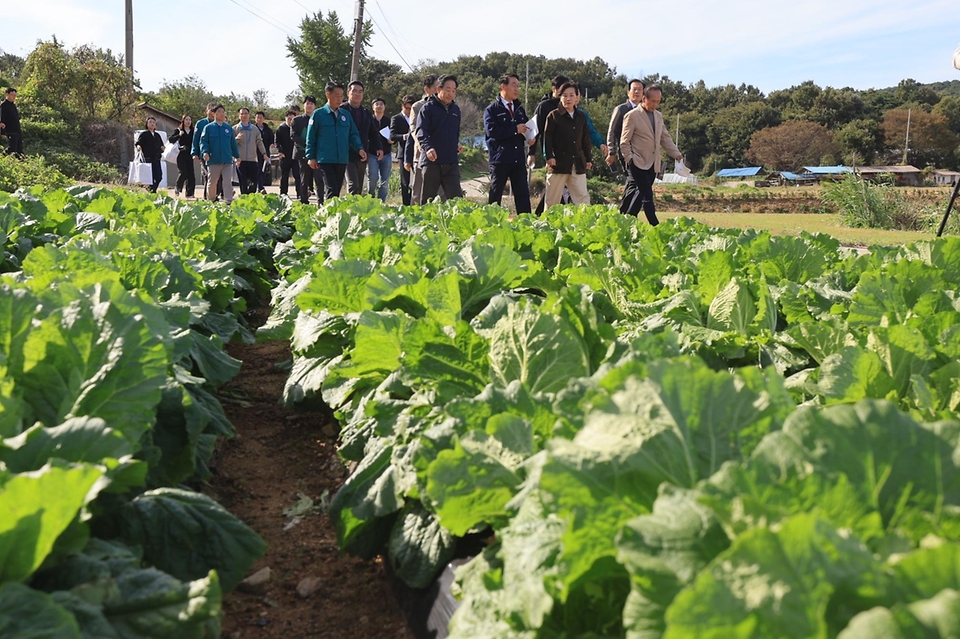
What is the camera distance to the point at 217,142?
14.4m

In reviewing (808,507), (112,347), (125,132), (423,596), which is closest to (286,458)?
(423,596)

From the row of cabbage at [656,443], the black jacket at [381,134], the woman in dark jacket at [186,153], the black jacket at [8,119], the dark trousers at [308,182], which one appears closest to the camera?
the row of cabbage at [656,443]

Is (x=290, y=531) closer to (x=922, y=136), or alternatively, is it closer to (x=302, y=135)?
(x=302, y=135)

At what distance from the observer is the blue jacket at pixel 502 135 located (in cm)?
1077

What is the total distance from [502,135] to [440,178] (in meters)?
1.14

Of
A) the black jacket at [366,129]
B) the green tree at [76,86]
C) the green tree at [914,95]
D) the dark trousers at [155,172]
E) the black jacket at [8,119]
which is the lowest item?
the dark trousers at [155,172]

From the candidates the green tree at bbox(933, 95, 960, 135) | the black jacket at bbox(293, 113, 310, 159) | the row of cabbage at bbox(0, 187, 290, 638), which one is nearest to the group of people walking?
the black jacket at bbox(293, 113, 310, 159)

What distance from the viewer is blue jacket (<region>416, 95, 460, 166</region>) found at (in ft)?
35.4

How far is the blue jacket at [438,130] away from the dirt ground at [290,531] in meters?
6.65

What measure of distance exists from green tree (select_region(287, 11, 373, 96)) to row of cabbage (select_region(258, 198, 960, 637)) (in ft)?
181

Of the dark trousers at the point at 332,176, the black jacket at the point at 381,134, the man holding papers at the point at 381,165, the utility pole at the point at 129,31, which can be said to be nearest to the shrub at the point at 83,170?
the utility pole at the point at 129,31

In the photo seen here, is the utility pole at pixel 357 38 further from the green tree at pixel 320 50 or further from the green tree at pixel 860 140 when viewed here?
the green tree at pixel 860 140

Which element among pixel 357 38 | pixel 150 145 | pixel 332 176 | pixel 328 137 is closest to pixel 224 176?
pixel 332 176

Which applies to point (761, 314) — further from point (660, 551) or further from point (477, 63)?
point (477, 63)
